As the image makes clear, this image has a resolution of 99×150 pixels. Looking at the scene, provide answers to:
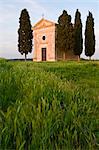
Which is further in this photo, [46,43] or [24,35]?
[46,43]

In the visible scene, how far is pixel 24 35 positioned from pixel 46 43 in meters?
5.60

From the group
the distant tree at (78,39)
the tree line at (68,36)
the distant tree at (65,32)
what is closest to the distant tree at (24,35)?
the tree line at (68,36)

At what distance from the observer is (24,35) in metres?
39.8

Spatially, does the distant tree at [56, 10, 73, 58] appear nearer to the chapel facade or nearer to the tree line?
the tree line

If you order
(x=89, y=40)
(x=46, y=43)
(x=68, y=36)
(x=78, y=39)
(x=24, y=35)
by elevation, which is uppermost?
(x=24, y=35)

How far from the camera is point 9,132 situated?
9.94 ft

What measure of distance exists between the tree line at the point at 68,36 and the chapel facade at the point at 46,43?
2390mm

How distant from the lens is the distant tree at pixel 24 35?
39.2 meters

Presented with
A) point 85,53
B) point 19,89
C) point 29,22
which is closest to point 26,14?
point 29,22

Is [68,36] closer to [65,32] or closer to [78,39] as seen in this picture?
[65,32]

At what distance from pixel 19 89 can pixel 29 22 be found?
121ft

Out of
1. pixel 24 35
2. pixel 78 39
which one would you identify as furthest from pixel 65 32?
pixel 24 35

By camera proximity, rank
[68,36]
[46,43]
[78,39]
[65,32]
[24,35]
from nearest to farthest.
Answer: [68,36], [65,32], [78,39], [24,35], [46,43]

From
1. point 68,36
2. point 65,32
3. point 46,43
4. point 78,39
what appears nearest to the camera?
point 68,36
